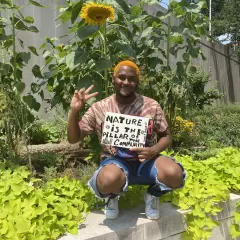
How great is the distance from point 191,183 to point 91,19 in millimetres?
1270

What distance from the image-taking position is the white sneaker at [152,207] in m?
1.87

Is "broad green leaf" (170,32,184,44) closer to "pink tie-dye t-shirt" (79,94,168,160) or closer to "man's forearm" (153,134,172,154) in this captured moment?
"pink tie-dye t-shirt" (79,94,168,160)

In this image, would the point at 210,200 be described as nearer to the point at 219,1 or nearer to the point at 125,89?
the point at 125,89

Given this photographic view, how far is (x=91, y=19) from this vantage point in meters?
2.22

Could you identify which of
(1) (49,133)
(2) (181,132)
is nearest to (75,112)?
(2) (181,132)

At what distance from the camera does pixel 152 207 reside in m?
1.88

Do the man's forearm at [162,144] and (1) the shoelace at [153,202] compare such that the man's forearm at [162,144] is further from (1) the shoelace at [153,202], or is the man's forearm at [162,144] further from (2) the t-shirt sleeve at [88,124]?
(2) the t-shirt sleeve at [88,124]

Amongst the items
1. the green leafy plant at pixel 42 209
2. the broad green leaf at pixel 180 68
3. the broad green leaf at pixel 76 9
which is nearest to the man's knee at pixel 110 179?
the green leafy plant at pixel 42 209

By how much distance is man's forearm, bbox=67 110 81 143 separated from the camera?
1.78m

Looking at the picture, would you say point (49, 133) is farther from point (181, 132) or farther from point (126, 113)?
point (126, 113)

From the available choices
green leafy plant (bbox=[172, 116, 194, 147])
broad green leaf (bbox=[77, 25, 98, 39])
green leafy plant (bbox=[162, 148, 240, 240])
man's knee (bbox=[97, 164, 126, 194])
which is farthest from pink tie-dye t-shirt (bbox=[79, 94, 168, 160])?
green leafy plant (bbox=[172, 116, 194, 147])

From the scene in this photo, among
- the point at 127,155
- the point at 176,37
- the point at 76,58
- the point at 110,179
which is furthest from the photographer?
the point at 176,37

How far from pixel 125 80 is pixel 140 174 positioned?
20.7 inches

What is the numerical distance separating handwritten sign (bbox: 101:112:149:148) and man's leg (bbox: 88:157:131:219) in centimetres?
11
